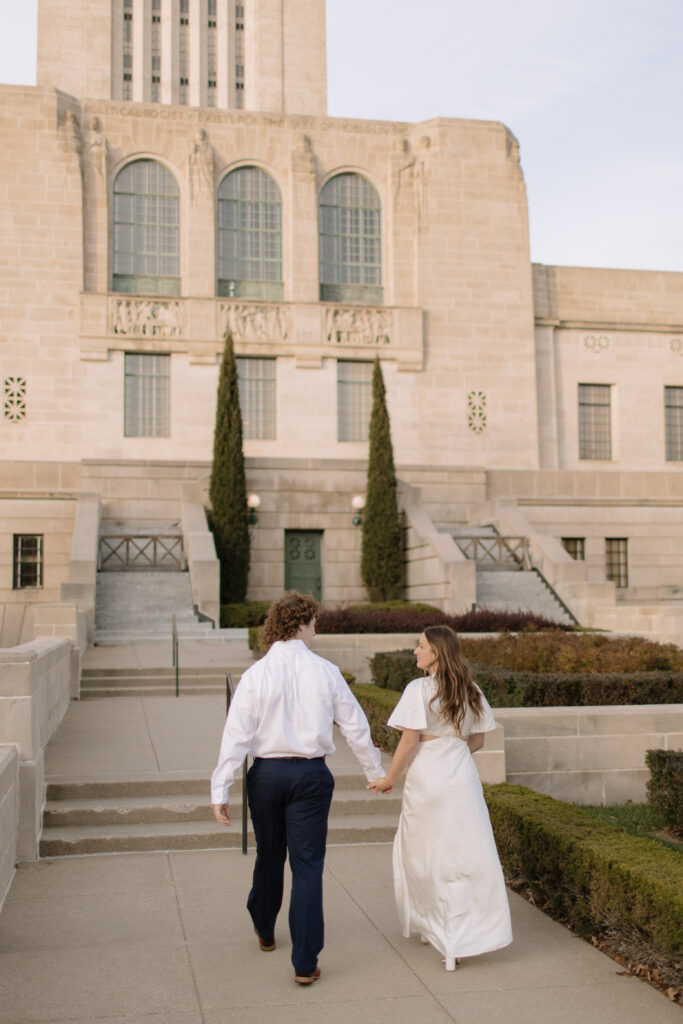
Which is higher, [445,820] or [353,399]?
[353,399]

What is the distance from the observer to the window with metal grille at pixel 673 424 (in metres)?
38.3

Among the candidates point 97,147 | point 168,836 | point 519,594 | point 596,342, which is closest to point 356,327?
point 596,342

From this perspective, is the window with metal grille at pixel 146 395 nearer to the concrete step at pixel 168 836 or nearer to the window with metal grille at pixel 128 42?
the concrete step at pixel 168 836

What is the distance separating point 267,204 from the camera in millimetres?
36125

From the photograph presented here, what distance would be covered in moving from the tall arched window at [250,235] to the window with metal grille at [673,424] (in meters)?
14.1

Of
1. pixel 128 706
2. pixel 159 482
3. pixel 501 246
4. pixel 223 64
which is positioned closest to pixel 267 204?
pixel 501 246

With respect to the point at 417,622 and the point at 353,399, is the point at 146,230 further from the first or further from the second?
the point at 417,622

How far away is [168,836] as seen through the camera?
8.72 metres

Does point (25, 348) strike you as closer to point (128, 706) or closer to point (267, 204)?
point (267, 204)

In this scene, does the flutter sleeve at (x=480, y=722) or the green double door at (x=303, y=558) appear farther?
the green double door at (x=303, y=558)

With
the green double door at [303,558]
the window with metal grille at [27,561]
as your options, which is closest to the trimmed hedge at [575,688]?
the green double door at [303,558]

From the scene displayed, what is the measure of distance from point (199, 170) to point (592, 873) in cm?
3205

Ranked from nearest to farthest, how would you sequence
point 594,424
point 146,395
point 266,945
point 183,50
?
point 266,945, point 146,395, point 594,424, point 183,50

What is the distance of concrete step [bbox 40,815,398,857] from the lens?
27.9 feet
